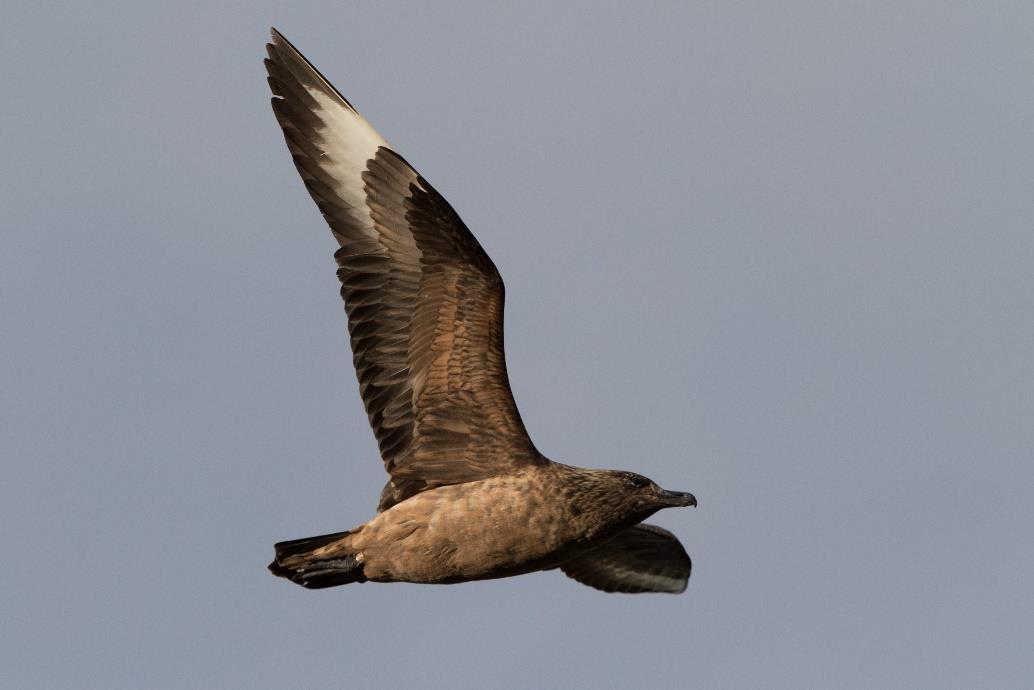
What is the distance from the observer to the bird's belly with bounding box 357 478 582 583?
36.0 ft

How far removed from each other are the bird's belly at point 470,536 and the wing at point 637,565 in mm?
3016

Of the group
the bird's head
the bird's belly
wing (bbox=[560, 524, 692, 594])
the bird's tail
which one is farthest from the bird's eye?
wing (bbox=[560, 524, 692, 594])

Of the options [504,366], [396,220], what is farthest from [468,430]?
[396,220]

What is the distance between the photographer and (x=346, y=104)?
12.2m

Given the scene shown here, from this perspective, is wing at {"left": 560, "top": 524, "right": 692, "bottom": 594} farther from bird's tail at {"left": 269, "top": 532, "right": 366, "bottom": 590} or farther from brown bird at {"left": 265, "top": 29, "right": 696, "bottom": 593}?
bird's tail at {"left": 269, "top": 532, "right": 366, "bottom": 590}

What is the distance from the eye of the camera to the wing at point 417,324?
37.3ft

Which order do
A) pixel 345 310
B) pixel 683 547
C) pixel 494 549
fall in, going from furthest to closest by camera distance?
pixel 683 547, pixel 345 310, pixel 494 549

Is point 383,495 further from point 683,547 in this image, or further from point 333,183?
point 683,547

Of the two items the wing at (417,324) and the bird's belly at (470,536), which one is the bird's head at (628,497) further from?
the wing at (417,324)

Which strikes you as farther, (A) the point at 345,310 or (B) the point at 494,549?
(A) the point at 345,310

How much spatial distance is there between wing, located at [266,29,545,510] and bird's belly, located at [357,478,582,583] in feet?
0.84

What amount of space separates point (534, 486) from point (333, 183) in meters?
2.63

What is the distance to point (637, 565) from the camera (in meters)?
14.5

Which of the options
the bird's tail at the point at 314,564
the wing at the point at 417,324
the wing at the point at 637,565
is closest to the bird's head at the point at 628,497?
the wing at the point at 417,324
